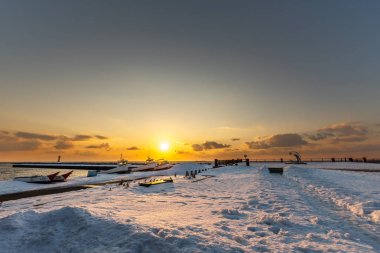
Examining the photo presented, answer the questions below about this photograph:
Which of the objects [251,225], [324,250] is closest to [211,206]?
[251,225]

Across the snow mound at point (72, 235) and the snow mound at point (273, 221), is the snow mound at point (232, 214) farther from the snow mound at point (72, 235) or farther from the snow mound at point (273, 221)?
the snow mound at point (72, 235)

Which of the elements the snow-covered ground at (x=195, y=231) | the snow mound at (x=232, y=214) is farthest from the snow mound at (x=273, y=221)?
the snow mound at (x=232, y=214)

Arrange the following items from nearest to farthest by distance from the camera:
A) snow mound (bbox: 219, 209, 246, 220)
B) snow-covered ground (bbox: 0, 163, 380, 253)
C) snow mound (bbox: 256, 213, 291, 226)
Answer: snow-covered ground (bbox: 0, 163, 380, 253) → snow mound (bbox: 256, 213, 291, 226) → snow mound (bbox: 219, 209, 246, 220)

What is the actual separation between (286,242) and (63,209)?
8.62m

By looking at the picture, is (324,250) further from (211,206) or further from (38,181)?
(38,181)

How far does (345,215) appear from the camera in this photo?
12.8 metres

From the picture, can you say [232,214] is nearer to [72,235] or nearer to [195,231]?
[195,231]

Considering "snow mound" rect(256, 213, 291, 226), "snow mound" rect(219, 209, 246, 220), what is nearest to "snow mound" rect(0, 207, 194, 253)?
"snow mound" rect(219, 209, 246, 220)

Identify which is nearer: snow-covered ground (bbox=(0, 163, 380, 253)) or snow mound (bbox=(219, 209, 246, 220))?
snow-covered ground (bbox=(0, 163, 380, 253))

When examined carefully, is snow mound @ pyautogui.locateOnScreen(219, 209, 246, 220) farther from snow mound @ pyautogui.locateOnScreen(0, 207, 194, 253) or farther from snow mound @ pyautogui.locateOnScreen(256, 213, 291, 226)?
snow mound @ pyautogui.locateOnScreen(0, 207, 194, 253)

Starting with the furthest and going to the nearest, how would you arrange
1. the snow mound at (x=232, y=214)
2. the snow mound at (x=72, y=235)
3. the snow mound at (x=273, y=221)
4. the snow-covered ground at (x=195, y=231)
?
the snow mound at (x=232, y=214) < the snow mound at (x=273, y=221) < the snow-covered ground at (x=195, y=231) < the snow mound at (x=72, y=235)

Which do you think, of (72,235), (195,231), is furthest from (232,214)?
(72,235)

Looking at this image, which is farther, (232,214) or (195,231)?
(232,214)

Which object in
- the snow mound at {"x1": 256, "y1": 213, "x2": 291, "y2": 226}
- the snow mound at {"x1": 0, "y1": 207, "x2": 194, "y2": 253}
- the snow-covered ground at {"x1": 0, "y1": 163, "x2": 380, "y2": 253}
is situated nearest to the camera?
the snow mound at {"x1": 0, "y1": 207, "x2": 194, "y2": 253}
